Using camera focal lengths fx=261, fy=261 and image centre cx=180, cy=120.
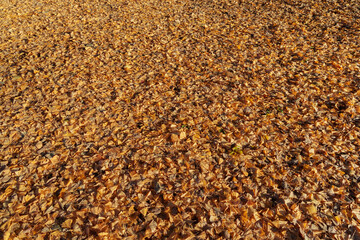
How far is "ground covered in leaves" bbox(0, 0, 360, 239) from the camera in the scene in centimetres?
318

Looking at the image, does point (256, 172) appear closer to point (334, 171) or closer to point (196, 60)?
point (334, 171)

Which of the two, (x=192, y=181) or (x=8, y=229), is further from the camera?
(x=192, y=181)

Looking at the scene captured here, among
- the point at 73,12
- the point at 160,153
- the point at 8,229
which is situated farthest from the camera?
the point at 73,12

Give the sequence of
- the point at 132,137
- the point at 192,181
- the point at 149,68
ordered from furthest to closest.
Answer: the point at 149,68, the point at 132,137, the point at 192,181

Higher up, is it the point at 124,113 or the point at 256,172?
the point at 124,113

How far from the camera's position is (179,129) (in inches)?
172

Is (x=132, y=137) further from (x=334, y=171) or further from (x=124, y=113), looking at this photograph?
(x=334, y=171)

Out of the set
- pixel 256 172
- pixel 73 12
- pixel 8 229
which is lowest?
pixel 256 172

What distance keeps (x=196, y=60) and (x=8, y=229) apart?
4.85 metres

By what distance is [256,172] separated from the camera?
3709 millimetres

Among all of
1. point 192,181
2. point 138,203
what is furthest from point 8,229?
point 192,181

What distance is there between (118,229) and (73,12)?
783cm

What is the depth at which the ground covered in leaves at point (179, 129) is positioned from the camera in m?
3.18

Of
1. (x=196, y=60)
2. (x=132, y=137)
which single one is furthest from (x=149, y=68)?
(x=132, y=137)
